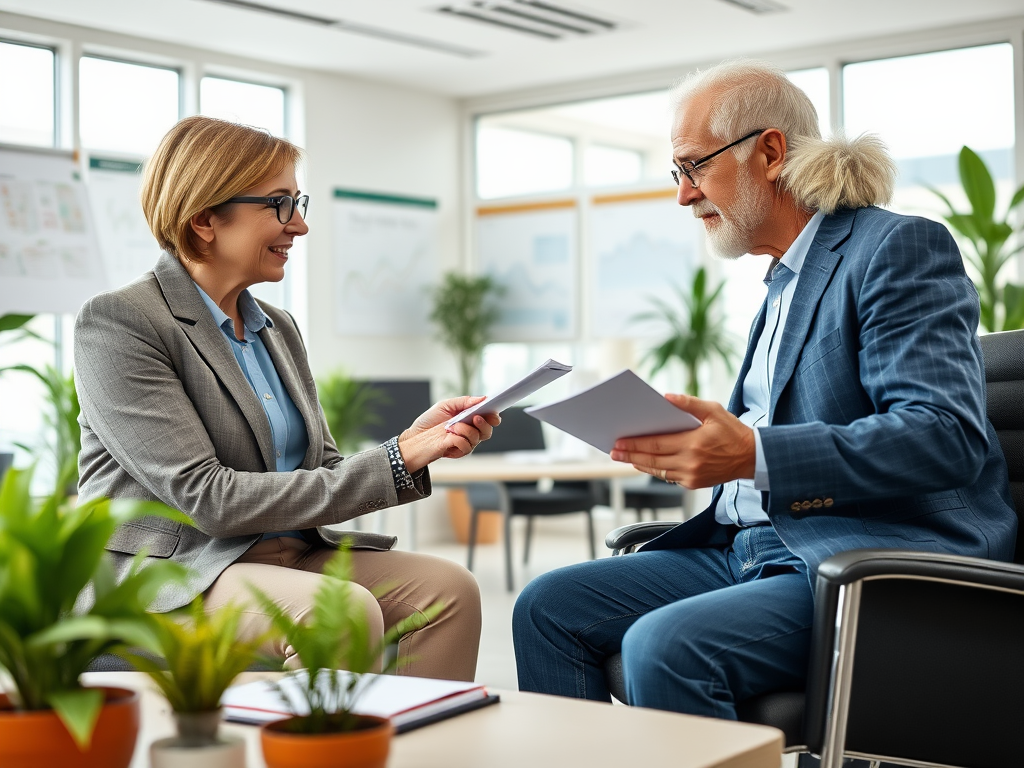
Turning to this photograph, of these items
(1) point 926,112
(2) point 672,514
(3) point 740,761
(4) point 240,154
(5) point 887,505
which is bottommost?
(2) point 672,514

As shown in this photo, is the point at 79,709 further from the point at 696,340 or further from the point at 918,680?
the point at 696,340

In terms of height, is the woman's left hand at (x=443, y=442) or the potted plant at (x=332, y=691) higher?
the woman's left hand at (x=443, y=442)

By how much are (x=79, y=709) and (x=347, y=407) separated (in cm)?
564

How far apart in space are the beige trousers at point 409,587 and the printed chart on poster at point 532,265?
20.4ft

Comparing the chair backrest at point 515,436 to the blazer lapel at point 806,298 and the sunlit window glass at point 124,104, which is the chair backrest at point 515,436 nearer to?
the sunlit window glass at point 124,104

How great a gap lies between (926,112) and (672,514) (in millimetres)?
2990

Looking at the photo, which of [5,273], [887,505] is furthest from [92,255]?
[887,505]

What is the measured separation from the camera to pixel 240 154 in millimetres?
2330

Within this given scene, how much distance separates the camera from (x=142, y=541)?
6.80 ft

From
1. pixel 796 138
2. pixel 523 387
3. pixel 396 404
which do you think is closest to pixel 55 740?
pixel 523 387

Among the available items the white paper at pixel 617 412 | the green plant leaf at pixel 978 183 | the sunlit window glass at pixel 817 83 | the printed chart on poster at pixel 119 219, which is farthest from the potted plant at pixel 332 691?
the sunlit window glass at pixel 817 83

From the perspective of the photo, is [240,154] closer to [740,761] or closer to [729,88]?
[729,88]

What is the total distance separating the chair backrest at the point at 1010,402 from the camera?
1.98 m

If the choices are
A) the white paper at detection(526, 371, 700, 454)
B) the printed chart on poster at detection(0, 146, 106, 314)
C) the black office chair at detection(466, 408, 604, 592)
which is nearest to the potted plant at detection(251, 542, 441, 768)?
the white paper at detection(526, 371, 700, 454)
